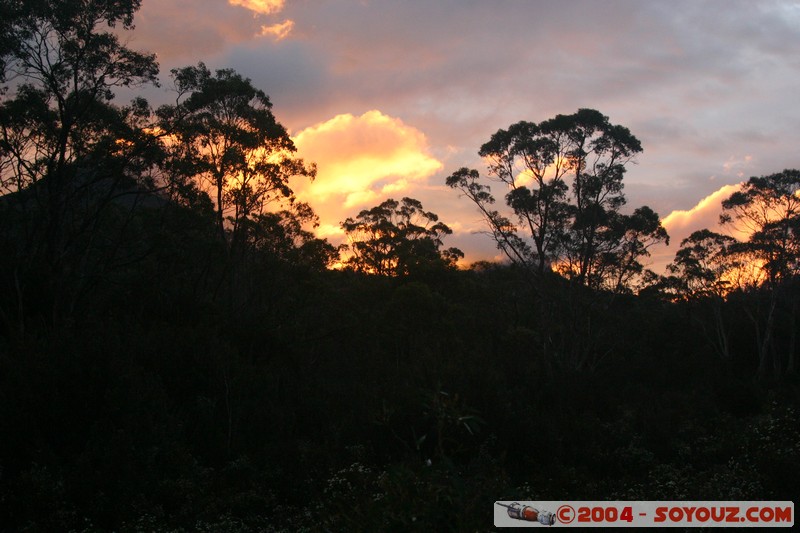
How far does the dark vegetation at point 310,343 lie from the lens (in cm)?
1052

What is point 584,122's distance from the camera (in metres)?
28.9

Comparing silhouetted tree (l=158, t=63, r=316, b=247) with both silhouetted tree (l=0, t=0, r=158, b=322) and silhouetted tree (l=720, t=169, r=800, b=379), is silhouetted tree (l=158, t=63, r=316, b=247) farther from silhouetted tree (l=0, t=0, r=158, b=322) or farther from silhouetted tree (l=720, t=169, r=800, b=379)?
silhouetted tree (l=720, t=169, r=800, b=379)

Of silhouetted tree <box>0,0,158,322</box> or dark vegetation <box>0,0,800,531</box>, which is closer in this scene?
dark vegetation <box>0,0,800,531</box>

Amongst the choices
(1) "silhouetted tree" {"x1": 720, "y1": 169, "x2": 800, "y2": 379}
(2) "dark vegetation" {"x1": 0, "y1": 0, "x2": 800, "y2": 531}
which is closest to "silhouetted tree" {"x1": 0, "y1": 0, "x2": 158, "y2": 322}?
(2) "dark vegetation" {"x1": 0, "y1": 0, "x2": 800, "y2": 531}

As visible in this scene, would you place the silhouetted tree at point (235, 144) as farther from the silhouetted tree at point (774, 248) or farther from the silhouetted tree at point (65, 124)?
the silhouetted tree at point (774, 248)

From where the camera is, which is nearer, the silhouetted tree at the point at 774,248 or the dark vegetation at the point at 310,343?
the dark vegetation at the point at 310,343

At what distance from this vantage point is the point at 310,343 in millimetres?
28969

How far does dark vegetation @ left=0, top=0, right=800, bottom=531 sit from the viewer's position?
10.5 m

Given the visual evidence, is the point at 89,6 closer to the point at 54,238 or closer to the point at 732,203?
the point at 54,238

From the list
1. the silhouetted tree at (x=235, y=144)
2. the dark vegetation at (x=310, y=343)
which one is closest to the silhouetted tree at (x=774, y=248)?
the dark vegetation at (x=310, y=343)

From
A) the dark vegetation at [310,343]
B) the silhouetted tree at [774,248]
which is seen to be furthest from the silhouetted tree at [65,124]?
A: the silhouetted tree at [774,248]

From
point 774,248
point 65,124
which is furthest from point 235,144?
point 774,248

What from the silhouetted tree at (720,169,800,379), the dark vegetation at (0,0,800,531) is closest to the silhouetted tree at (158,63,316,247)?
the dark vegetation at (0,0,800,531)

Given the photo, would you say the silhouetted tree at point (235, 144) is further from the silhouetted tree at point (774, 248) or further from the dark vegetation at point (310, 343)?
the silhouetted tree at point (774, 248)
